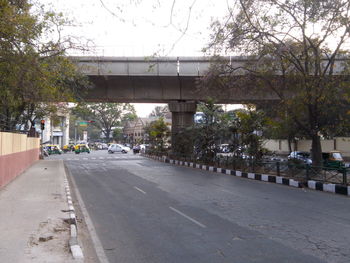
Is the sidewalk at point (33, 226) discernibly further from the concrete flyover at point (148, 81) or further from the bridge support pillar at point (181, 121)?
the bridge support pillar at point (181, 121)

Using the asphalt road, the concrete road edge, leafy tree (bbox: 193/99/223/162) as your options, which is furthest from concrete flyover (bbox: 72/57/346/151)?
the concrete road edge

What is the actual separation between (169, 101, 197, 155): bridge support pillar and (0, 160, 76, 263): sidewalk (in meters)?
19.5

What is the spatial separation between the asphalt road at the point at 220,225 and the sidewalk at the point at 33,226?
782mm

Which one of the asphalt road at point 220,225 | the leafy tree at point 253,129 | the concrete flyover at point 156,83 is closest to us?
the asphalt road at point 220,225

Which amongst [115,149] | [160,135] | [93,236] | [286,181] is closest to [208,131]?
[286,181]

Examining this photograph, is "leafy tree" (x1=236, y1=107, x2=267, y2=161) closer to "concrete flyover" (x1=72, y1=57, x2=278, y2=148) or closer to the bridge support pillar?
"concrete flyover" (x1=72, y1=57, x2=278, y2=148)

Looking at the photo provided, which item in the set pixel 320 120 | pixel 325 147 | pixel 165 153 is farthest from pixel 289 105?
pixel 325 147

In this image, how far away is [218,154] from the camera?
1135 inches

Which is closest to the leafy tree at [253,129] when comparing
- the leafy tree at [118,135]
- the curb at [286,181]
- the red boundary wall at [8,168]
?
the curb at [286,181]

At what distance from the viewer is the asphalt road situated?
614cm

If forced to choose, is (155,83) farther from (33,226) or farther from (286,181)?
(33,226)

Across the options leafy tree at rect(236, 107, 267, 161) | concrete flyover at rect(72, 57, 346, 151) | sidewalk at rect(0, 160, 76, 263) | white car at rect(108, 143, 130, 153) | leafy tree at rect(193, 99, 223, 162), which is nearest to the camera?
sidewalk at rect(0, 160, 76, 263)

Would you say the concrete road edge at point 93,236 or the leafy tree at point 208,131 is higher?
the leafy tree at point 208,131

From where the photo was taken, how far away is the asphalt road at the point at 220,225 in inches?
242
